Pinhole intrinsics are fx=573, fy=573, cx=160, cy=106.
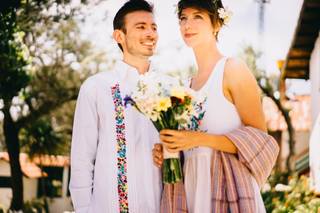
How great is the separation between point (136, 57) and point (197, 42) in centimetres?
51

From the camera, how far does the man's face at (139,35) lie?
3826mm

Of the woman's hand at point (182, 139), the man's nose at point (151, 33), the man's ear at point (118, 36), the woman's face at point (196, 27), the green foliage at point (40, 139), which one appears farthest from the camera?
the green foliage at point (40, 139)

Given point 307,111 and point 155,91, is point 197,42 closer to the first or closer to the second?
point 155,91

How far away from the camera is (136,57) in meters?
3.87

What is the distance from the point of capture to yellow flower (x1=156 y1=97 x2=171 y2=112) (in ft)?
10.6

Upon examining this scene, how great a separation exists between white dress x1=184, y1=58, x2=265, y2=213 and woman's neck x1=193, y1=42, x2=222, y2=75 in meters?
0.16

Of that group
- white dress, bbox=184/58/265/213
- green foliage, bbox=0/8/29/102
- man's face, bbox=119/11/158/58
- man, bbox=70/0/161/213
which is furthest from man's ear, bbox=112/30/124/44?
green foliage, bbox=0/8/29/102

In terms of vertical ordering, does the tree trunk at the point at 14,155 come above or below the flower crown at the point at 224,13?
below

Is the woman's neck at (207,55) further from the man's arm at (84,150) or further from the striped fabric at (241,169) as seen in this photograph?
the man's arm at (84,150)

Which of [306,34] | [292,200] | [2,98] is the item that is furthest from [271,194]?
[2,98]

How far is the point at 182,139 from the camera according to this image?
3.17 meters

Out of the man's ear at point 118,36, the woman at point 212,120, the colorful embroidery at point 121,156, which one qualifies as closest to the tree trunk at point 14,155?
the man's ear at point 118,36

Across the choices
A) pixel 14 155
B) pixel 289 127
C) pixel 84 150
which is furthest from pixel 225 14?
pixel 289 127

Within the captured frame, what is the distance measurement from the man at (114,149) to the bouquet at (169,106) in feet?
0.91
